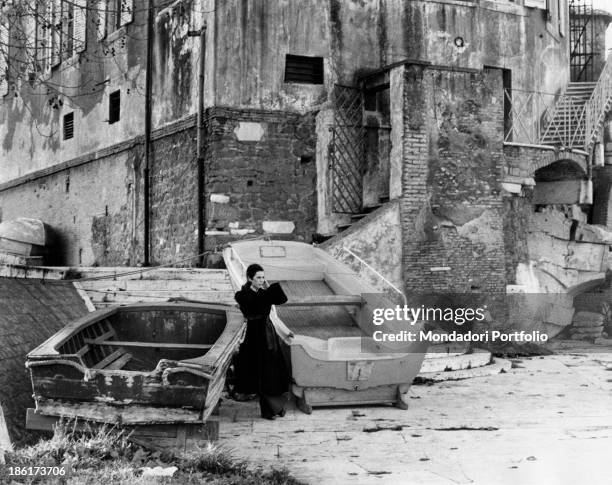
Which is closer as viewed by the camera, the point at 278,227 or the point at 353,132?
the point at 278,227

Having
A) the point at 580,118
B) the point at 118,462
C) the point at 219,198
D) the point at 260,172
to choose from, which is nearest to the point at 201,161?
the point at 219,198

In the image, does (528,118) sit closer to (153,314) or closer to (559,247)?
(559,247)

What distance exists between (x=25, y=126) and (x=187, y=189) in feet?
33.1

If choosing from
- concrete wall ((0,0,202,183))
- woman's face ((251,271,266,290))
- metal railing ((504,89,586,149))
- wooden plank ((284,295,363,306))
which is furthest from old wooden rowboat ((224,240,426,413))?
metal railing ((504,89,586,149))

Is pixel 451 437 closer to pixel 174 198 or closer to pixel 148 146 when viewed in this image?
pixel 174 198

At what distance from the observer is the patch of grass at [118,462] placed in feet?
18.3

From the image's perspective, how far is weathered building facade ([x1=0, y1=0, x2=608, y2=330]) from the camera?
14.6 meters

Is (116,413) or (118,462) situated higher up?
(116,413)

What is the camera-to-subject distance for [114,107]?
1875 cm

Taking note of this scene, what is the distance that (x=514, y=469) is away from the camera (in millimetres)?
6375

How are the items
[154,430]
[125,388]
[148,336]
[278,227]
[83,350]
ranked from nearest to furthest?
[125,388] < [154,430] < [83,350] < [148,336] < [278,227]

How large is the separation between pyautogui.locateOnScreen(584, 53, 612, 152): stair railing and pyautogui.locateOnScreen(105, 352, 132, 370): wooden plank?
11.9 meters

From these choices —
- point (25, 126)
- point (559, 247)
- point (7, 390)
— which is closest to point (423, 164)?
point (559, 247)

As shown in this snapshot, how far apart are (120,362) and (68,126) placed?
13.7 metres
